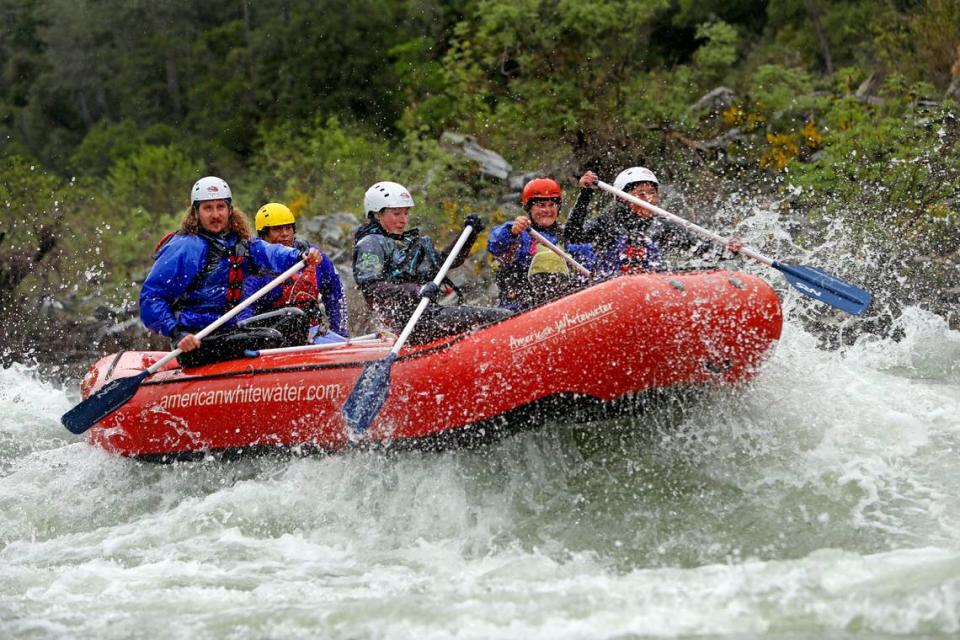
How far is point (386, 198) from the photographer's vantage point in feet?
24.2

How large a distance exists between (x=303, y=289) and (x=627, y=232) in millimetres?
2399

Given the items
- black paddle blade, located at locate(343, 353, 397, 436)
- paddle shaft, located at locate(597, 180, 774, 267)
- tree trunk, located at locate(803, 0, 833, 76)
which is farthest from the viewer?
tree trunk, located at locate(803, 0, 833, 76)

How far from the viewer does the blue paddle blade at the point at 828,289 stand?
21.6 ft

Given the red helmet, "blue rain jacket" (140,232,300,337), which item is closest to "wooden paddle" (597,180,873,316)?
the red helmet

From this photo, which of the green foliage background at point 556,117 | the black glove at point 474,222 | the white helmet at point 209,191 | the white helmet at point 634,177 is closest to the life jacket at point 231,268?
the white helmet at point 209,191

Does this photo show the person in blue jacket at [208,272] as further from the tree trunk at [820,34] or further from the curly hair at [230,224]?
the tree trunk at [820,34]

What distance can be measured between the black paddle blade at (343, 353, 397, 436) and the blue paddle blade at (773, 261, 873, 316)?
240 centimetres

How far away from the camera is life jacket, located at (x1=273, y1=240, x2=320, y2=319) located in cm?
806

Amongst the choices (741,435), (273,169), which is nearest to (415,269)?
(741,435)

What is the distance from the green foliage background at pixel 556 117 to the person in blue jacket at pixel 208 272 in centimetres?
525

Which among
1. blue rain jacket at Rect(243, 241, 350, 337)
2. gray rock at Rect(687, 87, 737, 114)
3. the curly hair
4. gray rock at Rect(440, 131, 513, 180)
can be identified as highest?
the curly hair

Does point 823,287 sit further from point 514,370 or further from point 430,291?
point 430,291

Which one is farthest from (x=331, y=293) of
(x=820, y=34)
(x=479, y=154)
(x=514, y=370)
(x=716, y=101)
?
(x=820, y=34)

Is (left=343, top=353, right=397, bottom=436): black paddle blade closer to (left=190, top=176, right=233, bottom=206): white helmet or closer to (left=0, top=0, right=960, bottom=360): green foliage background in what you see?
(left=190, top=176, right=233, bottom=206): white helmet
